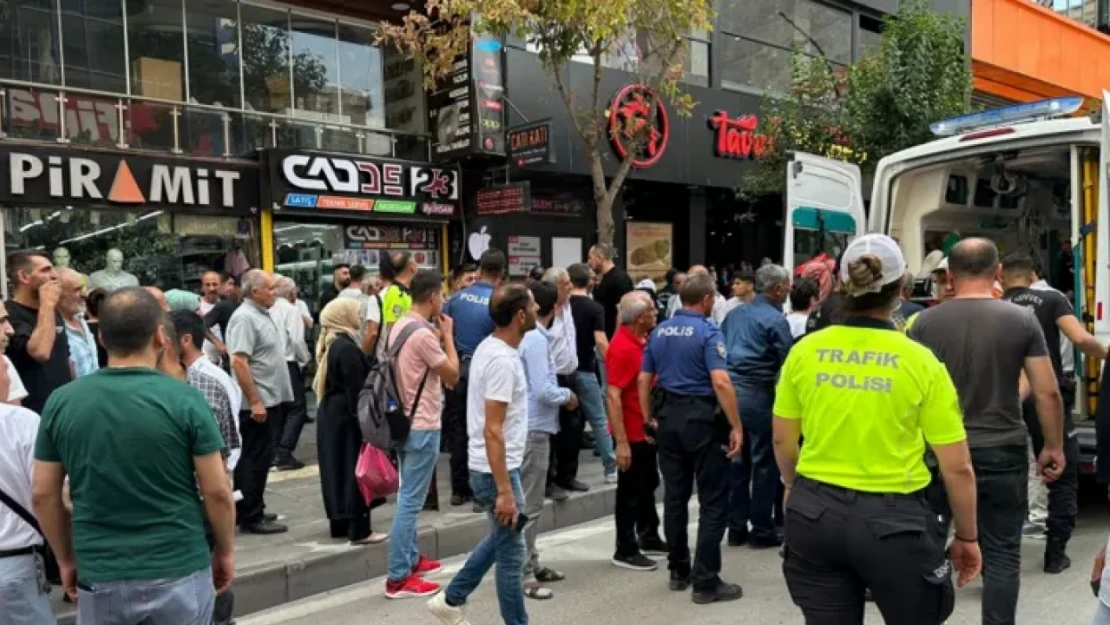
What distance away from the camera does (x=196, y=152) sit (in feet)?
35.9

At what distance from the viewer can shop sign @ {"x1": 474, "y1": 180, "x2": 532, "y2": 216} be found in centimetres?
1190

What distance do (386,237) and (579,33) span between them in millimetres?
4250

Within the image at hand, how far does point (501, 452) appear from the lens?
13.0ft

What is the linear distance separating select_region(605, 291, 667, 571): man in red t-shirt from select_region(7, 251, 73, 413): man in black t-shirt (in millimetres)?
3125

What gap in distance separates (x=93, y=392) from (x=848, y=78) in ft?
41.4

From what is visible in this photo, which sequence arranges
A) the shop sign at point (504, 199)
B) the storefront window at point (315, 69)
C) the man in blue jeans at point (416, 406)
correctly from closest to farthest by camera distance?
the man in blue jeans at point (416, 406)
the shop sign at point (504, 199)
the storefront window at point (315, 69)

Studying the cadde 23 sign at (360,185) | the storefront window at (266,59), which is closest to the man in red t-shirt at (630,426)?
the cadde 23 sign at (360,185)

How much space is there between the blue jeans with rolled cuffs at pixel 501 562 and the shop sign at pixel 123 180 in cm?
765

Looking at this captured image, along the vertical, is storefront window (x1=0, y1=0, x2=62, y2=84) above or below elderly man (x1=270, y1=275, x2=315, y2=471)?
above

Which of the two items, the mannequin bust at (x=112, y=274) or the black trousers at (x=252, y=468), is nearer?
the black trousers at (x=252, y=468)

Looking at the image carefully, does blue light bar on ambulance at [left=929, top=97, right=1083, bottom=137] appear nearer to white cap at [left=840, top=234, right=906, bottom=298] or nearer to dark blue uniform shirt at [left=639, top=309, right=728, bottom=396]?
Answer: dark blue uniform shirt at [left=639, top=309, right=728, bottom=396]

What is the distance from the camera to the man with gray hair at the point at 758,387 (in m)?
5.62

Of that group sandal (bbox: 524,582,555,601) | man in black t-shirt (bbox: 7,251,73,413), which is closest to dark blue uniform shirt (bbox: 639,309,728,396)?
sandal (bbox: 524,582,555,601)

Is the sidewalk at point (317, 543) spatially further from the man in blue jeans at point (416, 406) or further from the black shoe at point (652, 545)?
the black shoe at point (652, 545)
